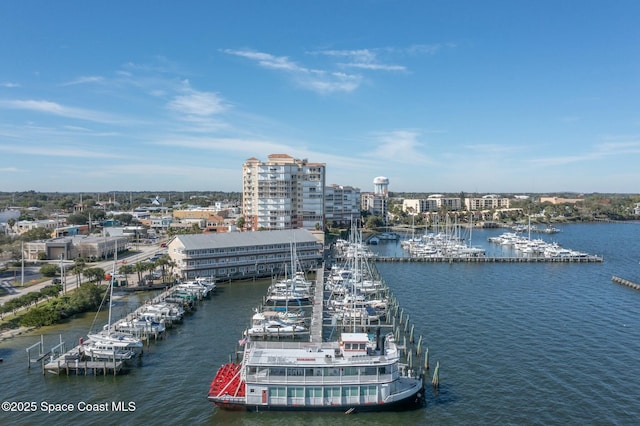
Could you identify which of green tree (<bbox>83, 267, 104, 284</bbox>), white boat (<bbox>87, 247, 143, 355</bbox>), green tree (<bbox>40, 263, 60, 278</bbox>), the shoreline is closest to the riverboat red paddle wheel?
white boat (<bbox>87, 247, 143, 355</bbox>)

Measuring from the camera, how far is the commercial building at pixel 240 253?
47.8 metres

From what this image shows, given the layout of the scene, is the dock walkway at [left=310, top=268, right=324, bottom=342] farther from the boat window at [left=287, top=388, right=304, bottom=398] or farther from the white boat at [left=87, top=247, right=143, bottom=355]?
the white boat at [left=87, top=247, right=143, bottom=355]

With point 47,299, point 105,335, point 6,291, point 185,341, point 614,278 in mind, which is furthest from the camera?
point 614,278

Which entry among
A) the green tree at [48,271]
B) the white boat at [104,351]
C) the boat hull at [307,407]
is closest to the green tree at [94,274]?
the green tree at [48,271]

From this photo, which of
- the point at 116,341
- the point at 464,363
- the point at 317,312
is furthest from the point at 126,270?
the point at 464,363

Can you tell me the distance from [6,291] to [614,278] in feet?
213

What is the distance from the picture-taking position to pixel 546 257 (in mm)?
67500

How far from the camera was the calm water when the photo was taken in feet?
69.7

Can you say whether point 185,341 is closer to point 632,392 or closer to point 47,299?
point 47,299

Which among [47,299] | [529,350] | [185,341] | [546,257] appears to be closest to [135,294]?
[47,299]

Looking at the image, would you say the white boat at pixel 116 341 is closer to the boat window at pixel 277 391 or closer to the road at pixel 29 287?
the boat window at pixel 277 391

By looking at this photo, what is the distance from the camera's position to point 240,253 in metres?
50.9

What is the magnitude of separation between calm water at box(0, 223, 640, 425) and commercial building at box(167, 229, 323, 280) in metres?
3.16

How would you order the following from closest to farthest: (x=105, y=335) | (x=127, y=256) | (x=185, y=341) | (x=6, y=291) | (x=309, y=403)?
(x=309, y=403) → (x=105, y=335) → (x=185, y=341) → (x=6, y=291) → (x=127, y=256)
